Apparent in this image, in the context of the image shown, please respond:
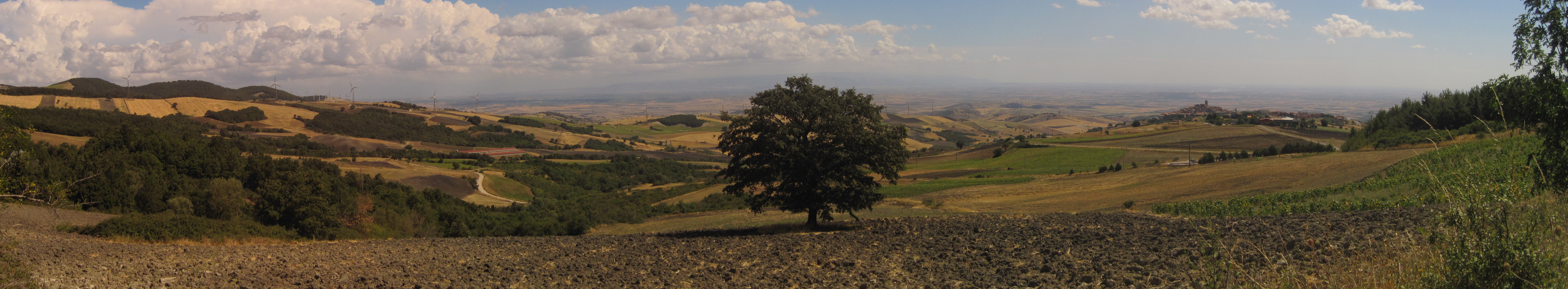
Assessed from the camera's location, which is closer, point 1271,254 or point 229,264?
point 1271,254

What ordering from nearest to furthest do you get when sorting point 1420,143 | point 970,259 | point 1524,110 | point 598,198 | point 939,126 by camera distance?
point 1524,110 → point 970,259 → point 1420,143 → point 598,198 → point 939,126

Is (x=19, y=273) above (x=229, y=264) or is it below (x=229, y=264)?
above

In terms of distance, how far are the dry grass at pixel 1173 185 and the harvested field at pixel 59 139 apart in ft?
204

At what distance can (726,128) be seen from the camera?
24.5m

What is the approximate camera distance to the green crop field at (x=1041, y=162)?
6219cm

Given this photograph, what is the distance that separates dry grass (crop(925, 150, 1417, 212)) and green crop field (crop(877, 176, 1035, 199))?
1.92 metres

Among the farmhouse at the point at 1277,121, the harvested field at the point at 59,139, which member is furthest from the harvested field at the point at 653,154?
the farmhouse at the point at 1277,121

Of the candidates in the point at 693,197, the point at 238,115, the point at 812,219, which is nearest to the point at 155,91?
the point at 238,115

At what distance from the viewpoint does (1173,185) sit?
37.8m

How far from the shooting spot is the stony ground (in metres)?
10.6

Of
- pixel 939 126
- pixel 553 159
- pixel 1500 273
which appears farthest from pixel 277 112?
pixel 939 126

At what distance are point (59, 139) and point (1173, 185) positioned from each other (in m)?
80.5

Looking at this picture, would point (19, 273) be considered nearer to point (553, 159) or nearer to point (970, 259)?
point (970, 259)

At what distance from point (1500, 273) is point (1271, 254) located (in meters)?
5.12
